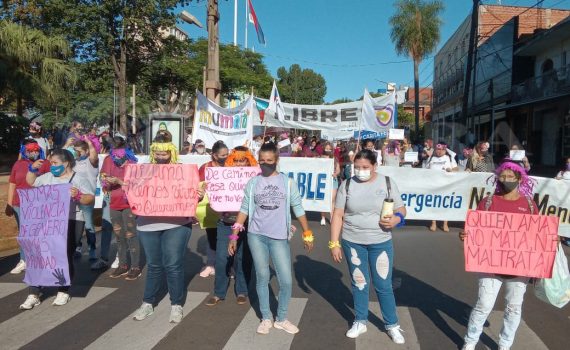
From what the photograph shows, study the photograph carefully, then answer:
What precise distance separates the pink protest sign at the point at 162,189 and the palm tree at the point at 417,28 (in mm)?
30541

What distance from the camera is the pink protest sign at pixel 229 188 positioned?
5203 millimetres

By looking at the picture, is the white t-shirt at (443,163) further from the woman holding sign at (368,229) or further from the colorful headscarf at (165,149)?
the colorful headscarf at (165,149)

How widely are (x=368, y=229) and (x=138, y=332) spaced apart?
2.24 metres

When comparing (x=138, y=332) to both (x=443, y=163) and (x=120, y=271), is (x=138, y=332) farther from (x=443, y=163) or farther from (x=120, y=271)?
(x=443, y=163)

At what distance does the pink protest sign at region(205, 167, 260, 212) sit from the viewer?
17.1ft

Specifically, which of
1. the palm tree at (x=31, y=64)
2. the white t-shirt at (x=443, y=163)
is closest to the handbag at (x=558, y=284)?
the white t-shirt at (x=443, y=163)

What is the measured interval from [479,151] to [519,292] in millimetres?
6936

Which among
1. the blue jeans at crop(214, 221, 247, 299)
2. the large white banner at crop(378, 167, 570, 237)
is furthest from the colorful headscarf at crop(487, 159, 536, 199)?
the large white banner at crop(378, 167, 570, 237)

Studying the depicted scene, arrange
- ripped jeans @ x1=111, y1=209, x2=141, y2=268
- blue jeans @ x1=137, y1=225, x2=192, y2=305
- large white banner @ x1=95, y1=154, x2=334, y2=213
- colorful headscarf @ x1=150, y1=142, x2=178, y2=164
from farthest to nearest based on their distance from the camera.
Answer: large white banner @ x1=95, y1=154, x2=334, y2=213 → ripped jeans @ x1=111, y1=209, x2=141, y2=268 → colorful headscarf @ x1=150, y1=142, x2=178, y2=164 → blue jeans @ x1=137, y1=225, x2=192, y2=305

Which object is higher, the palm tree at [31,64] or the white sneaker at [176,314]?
the palm tree at [31,64]

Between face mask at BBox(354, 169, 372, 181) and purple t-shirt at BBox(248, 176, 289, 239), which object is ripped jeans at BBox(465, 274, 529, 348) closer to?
face mask at BBox(354, 169, 372, 181)

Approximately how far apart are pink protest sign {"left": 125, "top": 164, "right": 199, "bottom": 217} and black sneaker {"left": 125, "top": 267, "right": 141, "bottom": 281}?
1.76 metres

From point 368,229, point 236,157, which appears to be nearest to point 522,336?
point 368,229

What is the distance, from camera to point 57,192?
16.4 feet
